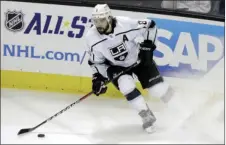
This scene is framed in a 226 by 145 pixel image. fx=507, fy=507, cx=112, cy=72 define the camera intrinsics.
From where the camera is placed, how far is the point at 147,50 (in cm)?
309

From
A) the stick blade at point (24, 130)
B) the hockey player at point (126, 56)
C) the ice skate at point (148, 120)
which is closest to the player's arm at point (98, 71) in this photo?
the hockey player at point (126, 56)

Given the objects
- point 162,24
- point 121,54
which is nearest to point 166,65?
point 162,24

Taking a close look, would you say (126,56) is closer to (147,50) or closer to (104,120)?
(147,50)

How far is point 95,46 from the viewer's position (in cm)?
304

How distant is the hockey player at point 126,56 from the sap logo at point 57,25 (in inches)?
23.7

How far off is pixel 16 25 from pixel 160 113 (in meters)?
1.24

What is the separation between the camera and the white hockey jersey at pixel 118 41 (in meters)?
3.03

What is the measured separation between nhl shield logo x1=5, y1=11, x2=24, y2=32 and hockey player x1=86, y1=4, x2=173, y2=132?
855mm

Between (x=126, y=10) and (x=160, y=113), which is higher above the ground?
(x=126, y=10)

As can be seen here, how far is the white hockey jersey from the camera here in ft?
9.93

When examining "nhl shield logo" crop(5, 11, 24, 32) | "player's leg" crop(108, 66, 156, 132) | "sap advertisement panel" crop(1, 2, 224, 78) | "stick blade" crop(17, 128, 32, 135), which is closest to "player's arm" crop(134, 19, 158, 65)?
"player's leg" crop(108, 66, 156, 132)

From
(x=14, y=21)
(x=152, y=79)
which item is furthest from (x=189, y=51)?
(x=14, y=21)

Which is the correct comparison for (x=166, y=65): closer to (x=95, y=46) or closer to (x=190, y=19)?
(x=190, y=19)

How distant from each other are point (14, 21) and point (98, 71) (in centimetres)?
94
